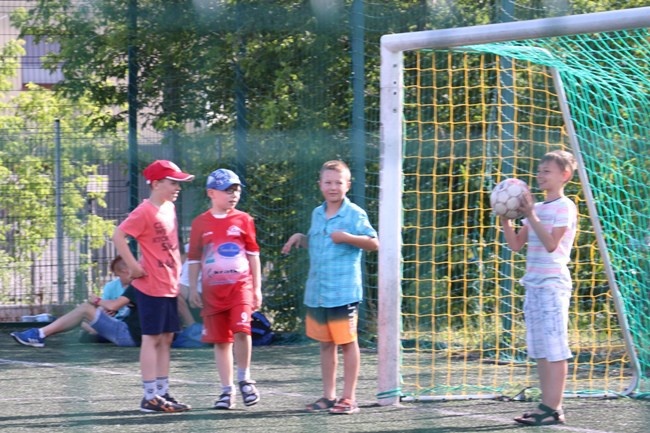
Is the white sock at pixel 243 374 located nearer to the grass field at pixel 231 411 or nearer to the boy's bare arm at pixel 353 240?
the grass field at pixel 231 411

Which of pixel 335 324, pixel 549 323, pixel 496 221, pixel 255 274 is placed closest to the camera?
pixel 549 323

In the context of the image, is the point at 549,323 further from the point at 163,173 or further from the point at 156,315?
the point at 163,173

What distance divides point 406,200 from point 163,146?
2228 millimetres

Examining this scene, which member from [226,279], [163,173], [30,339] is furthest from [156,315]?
[30,339]

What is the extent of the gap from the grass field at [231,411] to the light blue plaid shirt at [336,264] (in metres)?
0.54

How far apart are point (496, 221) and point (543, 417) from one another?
2.29m

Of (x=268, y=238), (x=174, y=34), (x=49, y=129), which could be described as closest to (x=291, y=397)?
(x=268, y=238)

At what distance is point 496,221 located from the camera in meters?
6.84

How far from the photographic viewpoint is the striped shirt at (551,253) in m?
4.70

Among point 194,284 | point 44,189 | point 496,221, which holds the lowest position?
point 194,284

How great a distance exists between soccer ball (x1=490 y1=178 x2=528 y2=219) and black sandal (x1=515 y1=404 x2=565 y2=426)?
0.84 meters

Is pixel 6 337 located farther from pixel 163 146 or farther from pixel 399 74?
pixel 399 74

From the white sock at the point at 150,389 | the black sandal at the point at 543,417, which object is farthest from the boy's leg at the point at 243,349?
the black sandal at the point at 543,417

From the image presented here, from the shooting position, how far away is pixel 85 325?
312 inches
